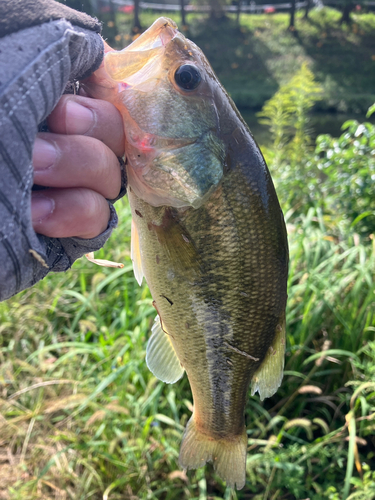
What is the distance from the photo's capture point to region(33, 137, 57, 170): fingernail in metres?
0.85

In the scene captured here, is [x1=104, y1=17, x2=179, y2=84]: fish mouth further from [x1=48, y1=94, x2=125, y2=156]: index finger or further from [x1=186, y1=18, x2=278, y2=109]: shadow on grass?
[x1=186, y1=18, x2=278, y2=109]: shadow on grass

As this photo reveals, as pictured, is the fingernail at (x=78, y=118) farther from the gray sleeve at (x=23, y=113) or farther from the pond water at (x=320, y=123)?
the pond water at (x=320, y=123)

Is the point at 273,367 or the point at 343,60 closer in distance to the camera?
the point at 273,367

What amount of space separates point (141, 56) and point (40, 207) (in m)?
0.58

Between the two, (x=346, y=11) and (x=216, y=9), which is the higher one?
(x=346, y=11)

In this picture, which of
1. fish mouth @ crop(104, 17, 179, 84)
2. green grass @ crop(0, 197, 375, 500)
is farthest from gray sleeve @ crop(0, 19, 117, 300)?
green grass @ crop(0, 197, 375, 500)

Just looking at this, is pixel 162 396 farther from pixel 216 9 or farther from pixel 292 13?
pixel 216 9

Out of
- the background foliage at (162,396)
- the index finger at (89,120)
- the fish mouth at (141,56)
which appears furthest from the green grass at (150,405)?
the fish mouth at (141,56)

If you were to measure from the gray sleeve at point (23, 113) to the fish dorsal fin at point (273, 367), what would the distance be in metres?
0.92

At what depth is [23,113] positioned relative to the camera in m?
0.78

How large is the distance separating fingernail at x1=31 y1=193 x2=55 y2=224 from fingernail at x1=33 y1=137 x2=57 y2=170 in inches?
3.2

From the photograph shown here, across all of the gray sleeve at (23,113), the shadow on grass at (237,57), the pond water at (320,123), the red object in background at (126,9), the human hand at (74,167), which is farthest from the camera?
the red object in background at (126,9)

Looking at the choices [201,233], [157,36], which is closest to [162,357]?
[201,233]

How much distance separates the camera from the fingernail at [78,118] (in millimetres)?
913
